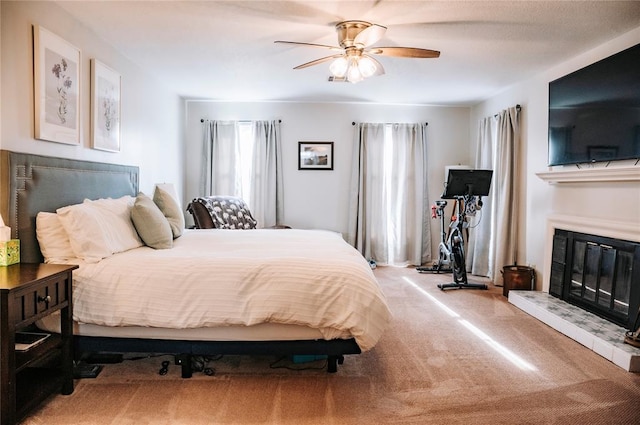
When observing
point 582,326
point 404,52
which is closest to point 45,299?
point 404,52

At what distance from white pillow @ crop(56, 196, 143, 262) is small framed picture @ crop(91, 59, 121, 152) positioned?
81 cm

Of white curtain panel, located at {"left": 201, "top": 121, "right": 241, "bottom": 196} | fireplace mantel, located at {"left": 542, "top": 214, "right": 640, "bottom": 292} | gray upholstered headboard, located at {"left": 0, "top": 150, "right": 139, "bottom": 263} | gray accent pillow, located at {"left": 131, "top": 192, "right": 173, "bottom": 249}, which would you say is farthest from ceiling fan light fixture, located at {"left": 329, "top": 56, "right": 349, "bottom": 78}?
white curtain panel, located at {"left": 201, "top": 121, "right": 241, "bottom": 196}

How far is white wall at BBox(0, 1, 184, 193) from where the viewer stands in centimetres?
235

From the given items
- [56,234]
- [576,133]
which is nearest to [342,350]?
[56,234]

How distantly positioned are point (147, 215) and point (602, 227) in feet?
12.0

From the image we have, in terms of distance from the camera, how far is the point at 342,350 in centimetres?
236

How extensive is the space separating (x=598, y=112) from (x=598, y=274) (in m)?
1.37

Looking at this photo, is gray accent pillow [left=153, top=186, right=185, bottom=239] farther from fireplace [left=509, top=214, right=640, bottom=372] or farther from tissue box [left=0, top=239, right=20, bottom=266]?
fireplace [left=509, top=214, right=640, bottom=372]

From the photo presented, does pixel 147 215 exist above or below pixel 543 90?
below

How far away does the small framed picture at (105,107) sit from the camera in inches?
128

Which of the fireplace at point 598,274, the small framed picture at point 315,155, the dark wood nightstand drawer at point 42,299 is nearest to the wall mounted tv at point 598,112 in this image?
the fireplace at point 598,274

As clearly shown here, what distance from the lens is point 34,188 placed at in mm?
2469

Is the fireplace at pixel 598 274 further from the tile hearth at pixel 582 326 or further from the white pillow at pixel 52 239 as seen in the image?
the white pillow at pixel 52 239

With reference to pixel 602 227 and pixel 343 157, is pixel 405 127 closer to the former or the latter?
pixel 343 157
